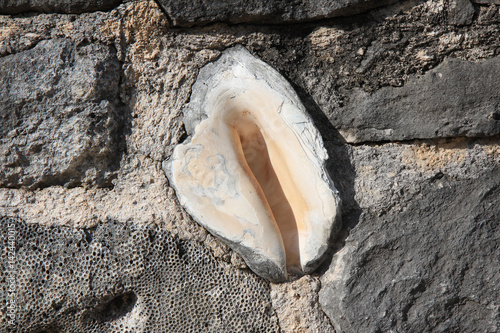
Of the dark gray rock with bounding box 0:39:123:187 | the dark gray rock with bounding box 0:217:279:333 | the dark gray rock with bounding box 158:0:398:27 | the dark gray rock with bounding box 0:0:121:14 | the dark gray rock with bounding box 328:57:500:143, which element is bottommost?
the dark gray rock with bounding box 0:217:279:333

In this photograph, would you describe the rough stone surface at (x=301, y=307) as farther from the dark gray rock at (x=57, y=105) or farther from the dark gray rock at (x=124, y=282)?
the dark gray rock at (x=57, y=105)

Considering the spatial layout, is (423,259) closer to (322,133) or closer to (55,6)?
(322,133)

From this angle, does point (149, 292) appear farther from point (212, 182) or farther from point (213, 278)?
point (212, 182)

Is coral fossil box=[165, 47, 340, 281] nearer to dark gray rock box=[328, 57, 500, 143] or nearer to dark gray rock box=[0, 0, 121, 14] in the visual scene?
dark gray rock box=[328, 57, 500, 143]

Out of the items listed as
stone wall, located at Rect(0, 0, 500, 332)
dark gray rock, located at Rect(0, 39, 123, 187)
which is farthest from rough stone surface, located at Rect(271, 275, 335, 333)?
dark gray rock, located at Rect(0, 39, 123, 187)

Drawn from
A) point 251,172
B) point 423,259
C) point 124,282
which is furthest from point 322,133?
point 124,282

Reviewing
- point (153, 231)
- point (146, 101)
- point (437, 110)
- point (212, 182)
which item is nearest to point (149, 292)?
point (153, 231)
